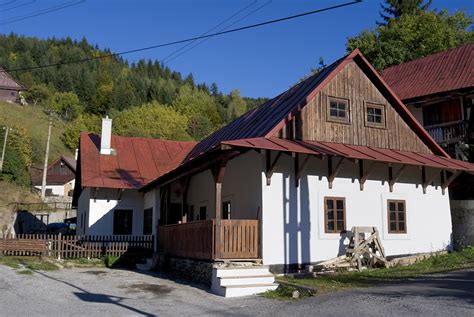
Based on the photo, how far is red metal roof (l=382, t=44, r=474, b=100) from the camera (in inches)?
1083

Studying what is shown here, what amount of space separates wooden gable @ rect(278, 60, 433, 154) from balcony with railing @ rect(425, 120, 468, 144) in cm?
881

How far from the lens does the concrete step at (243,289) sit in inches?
472

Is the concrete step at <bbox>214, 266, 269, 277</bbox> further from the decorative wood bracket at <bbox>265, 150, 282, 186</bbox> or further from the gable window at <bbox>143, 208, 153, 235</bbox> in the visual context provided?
the gable window at <bbox>143, 208, 153, 235</bbox>

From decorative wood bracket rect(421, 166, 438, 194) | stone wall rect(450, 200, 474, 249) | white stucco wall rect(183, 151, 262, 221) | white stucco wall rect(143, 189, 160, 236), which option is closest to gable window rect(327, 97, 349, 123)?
white stucco wall rect(183, 151, 262, 221)

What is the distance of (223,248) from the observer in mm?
13547

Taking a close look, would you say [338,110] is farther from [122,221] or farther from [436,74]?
[436,74]

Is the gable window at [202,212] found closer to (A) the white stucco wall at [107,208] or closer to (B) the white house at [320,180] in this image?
(B) the white house at [320,180]

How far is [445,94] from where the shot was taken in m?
27.2

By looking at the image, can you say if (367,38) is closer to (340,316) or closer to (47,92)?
(340,316)

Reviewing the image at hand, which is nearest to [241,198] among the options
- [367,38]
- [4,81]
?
[367,38]

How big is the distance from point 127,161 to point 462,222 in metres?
17.3

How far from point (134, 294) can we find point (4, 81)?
97460 mm

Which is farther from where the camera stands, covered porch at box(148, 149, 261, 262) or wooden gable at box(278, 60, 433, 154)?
wooden gable at box(278, 60, 433, 154)

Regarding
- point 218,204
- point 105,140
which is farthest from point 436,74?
point 218,204
